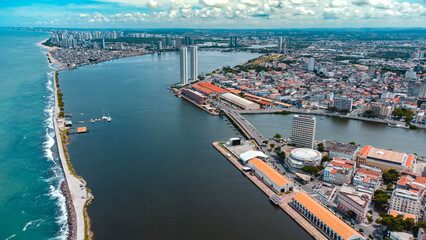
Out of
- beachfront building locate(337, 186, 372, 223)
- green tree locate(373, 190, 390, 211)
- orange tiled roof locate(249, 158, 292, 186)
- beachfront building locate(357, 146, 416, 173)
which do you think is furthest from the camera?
beachfront building locate(357, 146, 416, 173)

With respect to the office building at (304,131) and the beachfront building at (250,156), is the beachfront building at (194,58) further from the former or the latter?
the beachfront building at (250,156)

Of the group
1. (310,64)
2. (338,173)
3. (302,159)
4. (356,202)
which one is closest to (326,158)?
(302,159)

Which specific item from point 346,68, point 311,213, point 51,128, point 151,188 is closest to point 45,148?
point 51,128

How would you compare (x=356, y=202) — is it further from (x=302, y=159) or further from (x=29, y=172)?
(x=29, y=172)

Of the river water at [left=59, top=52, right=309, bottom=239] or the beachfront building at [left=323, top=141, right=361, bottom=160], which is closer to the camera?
the river water at [left=59, top=52, right=309, bottom=239]

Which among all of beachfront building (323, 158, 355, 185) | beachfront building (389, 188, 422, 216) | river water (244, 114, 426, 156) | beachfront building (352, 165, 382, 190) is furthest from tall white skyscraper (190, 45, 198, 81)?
beachfront building (389, 188, 422, 216)

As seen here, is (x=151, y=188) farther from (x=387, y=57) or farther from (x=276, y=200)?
(x=387, y=57)

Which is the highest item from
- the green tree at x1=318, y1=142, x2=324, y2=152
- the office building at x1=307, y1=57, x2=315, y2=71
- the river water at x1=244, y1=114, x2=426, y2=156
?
the office building at x1=307, y1=57, x2=315, y2=71

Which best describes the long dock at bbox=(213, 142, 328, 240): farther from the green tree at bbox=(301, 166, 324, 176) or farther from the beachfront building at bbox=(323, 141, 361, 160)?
the beachfront building at bbox=(323, 141, 361, 160)
